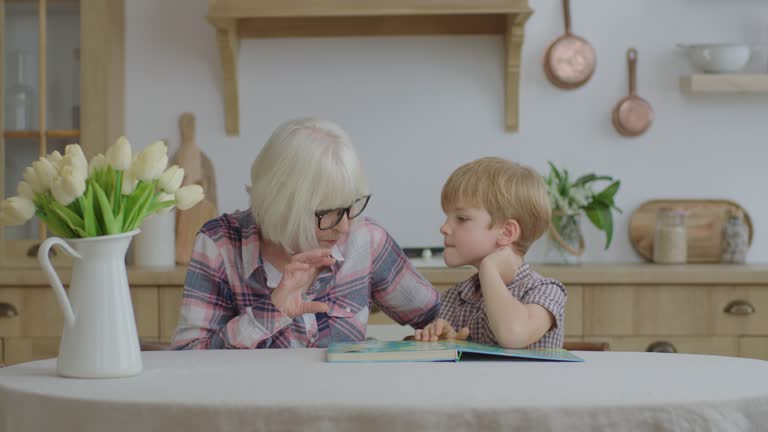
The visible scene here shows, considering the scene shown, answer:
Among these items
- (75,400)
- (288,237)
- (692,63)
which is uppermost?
(692,63)

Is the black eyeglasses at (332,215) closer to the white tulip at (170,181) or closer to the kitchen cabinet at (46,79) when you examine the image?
the white tulip at (170,181)

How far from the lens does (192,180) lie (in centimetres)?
344

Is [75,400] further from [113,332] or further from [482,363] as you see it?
[482,363]

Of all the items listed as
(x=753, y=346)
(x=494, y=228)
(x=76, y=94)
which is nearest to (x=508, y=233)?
(x=494, y=228)

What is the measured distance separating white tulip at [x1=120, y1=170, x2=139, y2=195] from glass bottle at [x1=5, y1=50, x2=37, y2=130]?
2.30 meters

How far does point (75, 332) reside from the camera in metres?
1.31

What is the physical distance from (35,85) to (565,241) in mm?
1952

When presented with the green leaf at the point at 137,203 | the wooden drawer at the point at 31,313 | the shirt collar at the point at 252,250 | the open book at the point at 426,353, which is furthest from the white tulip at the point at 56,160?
the wooden drawer at the point at 31,313

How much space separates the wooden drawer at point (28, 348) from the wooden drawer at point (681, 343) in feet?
5.57

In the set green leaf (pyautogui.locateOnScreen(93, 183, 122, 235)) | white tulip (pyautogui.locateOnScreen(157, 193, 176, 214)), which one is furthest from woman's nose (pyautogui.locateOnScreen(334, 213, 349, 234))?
green leaf (pyautogui.locateOnScreen(93, 183, 122, 235))

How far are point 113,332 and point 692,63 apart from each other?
2703mm

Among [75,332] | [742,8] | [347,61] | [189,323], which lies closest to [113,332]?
[75,332]

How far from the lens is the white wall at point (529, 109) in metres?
3.49

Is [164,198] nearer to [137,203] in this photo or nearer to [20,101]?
[137,203]
